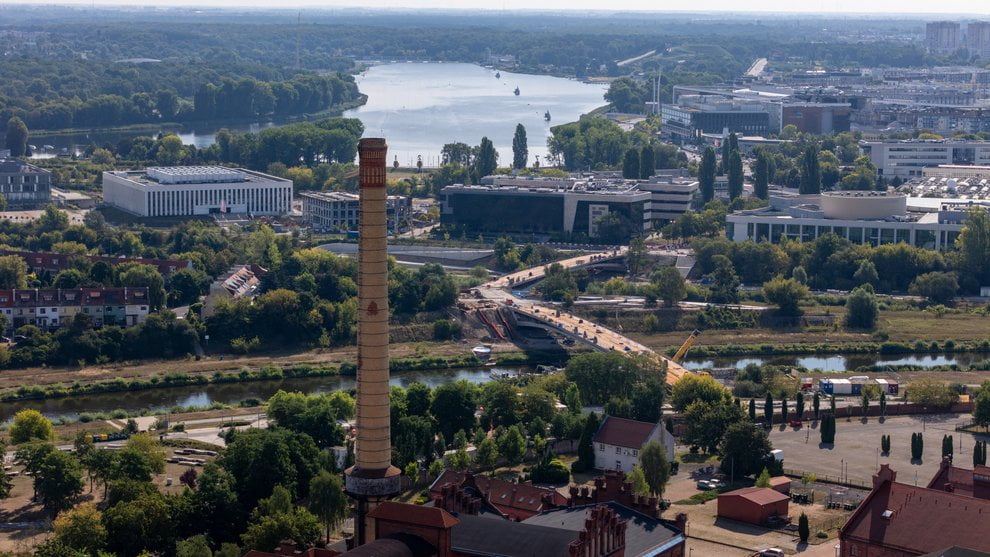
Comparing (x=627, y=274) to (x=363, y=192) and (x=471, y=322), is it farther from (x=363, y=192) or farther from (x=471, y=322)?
(x=363, y=192)

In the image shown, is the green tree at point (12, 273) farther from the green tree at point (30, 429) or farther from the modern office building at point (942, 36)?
the modern office building at point (942, 36)

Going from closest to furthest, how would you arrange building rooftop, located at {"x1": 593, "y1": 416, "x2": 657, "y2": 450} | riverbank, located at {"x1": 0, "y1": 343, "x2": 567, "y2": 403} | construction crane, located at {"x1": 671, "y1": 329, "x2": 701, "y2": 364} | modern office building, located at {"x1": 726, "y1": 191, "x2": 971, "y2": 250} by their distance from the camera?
1. building rooftop, located at {"x1": 593, "y1": 416, "x2": 657, "y2": 450}
2. riverbank, located at {"x1": 0, "y1": 343, "x2": 567, "y2": 403}
3. construction crane, located at {"x1": 671, "y1": 329, "x2": 701, "y2": 364}
4. modern office building, located at {"x1": 726, "y1": 191, "x2": 971, "y2": 250}

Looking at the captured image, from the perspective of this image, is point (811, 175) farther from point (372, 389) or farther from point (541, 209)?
point (372, 389)

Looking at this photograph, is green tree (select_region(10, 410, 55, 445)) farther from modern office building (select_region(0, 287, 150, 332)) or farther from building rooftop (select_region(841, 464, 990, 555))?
building rooftop (select_region(841, 464, 990, 555))

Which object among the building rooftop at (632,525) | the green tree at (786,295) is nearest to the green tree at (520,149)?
the green tree at (786,295)

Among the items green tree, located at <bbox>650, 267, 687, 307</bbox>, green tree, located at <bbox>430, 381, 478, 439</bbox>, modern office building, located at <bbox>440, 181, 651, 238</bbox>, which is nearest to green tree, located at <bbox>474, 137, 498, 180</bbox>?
modern office building, located at <bbox>440, 181, 651, 238</bbox>

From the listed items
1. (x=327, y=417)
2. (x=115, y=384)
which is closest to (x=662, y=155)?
(x=115, y=384)
